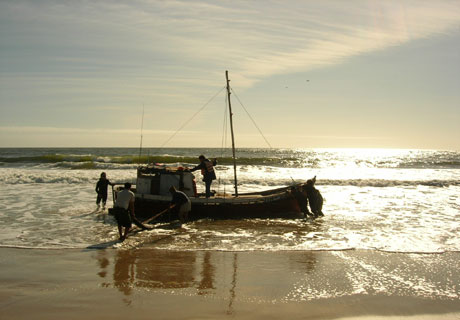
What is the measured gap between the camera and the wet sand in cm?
673

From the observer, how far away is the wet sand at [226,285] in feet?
22.1

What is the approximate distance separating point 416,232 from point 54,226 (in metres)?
12.0

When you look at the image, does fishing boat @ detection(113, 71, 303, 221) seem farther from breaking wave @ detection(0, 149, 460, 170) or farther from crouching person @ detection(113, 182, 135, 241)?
breaking wave @ detection(0, 149, 460, 170)

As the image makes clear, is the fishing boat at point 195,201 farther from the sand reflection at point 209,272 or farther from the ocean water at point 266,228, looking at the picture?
the sand reflection at point 209,272

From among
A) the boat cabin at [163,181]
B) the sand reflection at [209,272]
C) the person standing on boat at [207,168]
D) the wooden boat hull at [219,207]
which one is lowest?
the sand reflection at [209,272]

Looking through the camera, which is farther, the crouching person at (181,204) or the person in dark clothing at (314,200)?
the person in dark clothing at (314,200)

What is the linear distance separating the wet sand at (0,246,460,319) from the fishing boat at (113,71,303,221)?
18.0 feet

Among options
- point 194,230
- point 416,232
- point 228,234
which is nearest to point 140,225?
point 194,230

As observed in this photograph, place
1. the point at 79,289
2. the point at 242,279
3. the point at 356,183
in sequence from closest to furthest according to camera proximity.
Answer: the point at 79,289, the point at 242,279, the point at 356,183

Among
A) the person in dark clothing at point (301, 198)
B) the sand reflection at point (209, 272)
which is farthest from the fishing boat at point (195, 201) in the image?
the sand reflection at point (209, 272)

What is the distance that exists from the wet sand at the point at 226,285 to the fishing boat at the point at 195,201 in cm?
550

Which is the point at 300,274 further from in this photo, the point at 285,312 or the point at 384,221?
the point at 384,221

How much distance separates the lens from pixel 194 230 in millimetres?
14023

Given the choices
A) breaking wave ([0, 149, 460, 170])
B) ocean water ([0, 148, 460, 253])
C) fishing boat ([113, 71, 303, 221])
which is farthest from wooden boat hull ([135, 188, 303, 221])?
breaking wave ([0, 149, 460, 170])
